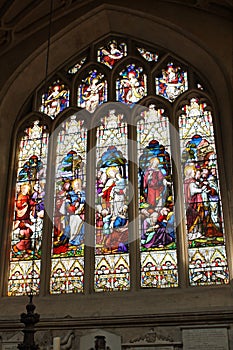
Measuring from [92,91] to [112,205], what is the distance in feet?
7.46

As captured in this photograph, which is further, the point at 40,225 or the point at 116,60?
the point at 116,60

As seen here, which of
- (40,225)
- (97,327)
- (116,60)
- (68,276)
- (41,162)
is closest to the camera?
(97,327)

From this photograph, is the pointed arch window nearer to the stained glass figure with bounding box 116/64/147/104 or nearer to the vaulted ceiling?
the stained glass figure with bounding box 116/64/147/104

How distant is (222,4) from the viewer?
8344 mm

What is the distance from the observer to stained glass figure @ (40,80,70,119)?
8.94 meters

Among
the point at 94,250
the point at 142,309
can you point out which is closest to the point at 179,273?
the point at 142,309

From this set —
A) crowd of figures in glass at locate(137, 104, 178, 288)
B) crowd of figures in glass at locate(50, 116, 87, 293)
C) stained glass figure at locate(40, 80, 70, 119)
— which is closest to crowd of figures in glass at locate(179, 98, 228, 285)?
crowd of figures in glass at locate(137, 104, 178, 288)

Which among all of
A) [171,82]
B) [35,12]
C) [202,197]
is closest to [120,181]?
[202,197]

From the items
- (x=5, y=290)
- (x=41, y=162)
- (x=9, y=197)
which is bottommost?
(x=5, y=290)

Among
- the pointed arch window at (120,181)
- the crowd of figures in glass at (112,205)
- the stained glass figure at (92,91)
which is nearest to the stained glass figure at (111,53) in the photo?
the pointed arch window at (120,181)

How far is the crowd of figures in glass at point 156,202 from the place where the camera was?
23.2ft

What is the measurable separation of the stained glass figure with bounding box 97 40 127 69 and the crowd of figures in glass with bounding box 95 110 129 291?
1115mm

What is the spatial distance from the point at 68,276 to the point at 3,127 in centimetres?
285

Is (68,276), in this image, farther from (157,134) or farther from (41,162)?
(157,134)
